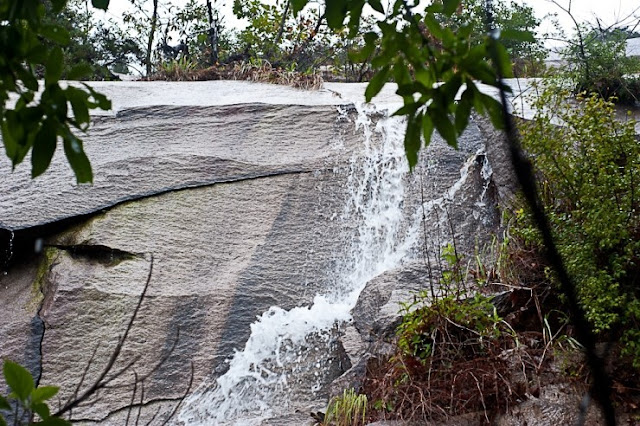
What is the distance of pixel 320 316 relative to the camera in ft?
19.2

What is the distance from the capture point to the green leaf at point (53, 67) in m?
1.13

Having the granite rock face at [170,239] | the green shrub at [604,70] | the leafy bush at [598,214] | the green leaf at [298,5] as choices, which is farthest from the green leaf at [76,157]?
the green shrub at [604,70]

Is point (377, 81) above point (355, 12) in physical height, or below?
below

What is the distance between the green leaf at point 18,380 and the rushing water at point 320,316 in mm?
3854

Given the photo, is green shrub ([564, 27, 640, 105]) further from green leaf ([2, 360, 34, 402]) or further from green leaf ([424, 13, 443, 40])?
green leaf ([2, 360, 34, 402])

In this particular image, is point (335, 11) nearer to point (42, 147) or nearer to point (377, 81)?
point (377, 81)

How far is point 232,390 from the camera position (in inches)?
211

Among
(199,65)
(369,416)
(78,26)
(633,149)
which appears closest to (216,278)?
(369,416)

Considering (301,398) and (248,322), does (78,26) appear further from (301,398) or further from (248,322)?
(301,398)

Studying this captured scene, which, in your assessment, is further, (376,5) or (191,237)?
(191,237)

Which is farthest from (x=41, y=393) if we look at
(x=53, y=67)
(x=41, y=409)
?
(x=53, y=67)

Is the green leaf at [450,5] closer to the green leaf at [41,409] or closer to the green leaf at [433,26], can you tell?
the green leaf at [433,26]

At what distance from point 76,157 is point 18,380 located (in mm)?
339

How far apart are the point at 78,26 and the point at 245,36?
303 cm
